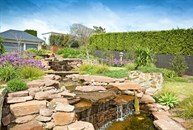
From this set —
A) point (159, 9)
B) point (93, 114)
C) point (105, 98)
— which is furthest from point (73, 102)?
point (159, 9)

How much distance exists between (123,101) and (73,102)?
1.81m

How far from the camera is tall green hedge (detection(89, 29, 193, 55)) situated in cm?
1162

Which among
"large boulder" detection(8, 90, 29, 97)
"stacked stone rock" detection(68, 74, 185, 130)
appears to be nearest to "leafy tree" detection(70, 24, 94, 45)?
"stacked stone rock" detection(68, 74, 185, 130)

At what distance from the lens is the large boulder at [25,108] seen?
426cm

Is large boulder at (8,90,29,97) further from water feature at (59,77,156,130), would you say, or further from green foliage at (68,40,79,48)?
green foliage at (68,40,79,48)

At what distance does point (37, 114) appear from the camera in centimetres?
438

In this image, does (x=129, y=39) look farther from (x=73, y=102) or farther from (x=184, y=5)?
(x=73, y=102)

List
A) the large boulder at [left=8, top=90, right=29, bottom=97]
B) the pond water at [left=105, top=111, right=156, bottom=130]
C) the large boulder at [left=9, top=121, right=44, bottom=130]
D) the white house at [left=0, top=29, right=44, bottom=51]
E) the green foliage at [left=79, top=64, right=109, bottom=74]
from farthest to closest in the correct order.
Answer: the white house at [left=0, top=29, right=44, bottom=51] < the green foliage at [left=79, top=64, right=109, bottom=74] < the pond water at [left=105, top=111, right=156, bottom=130] < the large boulder at [left=8, top=90, right=29, bottom=97] < the large boulder at [left=9, top=121, right=44, bottom=130]

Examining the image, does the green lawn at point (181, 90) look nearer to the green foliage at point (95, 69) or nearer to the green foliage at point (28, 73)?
the green foliage at point (95, 69)

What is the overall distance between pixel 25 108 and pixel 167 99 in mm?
4087

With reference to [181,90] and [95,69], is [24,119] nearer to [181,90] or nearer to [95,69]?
[95,69]

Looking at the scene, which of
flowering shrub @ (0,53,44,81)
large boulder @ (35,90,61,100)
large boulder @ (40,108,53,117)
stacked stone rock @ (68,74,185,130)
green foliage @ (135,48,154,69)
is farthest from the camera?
green foliage @ (135,48,154,69)

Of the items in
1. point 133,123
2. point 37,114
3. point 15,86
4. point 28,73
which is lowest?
point 133,123

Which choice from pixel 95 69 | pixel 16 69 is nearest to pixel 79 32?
pixel 95 69
